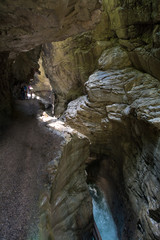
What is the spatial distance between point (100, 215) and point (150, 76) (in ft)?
37.6

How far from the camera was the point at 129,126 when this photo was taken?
9266 mm

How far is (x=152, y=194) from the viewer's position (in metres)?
6.21

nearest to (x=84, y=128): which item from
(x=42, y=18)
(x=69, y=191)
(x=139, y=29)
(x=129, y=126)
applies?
(x=129, y=126)

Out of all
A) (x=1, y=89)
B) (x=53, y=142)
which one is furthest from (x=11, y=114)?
(x=53, y=142)

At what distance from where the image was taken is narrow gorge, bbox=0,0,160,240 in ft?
12.1

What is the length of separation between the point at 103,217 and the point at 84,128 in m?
7.42

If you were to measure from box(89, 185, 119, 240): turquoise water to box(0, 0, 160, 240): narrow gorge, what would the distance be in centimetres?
9

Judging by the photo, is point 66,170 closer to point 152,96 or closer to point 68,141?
point 68,141

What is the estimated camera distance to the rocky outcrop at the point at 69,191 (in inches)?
182

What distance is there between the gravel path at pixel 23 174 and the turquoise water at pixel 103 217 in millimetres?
8481

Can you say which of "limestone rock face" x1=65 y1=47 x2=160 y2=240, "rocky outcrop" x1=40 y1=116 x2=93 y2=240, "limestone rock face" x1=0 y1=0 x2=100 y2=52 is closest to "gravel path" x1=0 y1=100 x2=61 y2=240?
"rocky outcrop" x1=40 y1=116 x2=93 y2=240

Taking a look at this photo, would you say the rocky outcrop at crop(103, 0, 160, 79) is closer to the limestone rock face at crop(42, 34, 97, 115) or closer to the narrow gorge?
the narrow gorge

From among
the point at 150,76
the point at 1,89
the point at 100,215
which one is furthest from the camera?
the point at 100,215

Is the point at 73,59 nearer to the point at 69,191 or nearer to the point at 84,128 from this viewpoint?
the point at 84,128
